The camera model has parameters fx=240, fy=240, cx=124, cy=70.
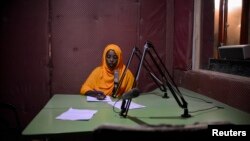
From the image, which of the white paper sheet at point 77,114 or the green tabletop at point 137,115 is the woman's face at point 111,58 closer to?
the green tabletop at point 137,115

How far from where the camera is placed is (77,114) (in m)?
1.94

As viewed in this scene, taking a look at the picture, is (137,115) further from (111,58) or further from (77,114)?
(111,58)

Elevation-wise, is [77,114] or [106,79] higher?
[106,79]

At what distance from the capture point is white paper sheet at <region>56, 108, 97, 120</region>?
1.83 metres

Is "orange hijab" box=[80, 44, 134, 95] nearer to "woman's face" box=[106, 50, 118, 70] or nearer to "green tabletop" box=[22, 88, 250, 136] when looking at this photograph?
"woman's face" box=[106, 50, 118, 70]

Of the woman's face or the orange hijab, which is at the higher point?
the woman's face

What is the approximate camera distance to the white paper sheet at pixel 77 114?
183 cm

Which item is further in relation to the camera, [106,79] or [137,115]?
[106,79]

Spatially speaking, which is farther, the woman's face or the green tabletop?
the woman's face

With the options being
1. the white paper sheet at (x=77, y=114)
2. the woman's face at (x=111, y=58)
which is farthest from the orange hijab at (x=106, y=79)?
the white paper sheet at (x=77, y=114)

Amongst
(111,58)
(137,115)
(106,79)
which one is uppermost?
(111,58)

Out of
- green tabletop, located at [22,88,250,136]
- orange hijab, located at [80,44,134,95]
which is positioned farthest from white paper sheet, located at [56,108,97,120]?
orange hijab, located at [80,44,134,95]

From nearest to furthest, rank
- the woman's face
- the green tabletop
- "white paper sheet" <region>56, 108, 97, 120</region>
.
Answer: the green tabletop, "white paper sheet" <region>56, 108, 97, 120</region>, the woman's face

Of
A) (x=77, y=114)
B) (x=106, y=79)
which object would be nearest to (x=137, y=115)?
(x=77, y=114)
